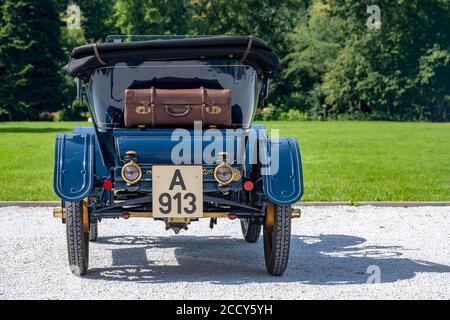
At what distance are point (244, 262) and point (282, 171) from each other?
1353mm

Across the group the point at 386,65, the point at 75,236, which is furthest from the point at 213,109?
the point at 386,65

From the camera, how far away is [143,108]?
8195 mm

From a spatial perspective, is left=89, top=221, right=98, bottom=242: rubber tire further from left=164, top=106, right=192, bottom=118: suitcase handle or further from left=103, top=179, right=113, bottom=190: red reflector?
left=164, top=106, right=192, bottom=118: suitcase handle

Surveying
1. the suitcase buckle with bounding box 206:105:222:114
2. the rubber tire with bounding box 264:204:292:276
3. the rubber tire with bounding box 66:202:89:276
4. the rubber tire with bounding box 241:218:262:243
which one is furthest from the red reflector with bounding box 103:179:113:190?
the rubber tire with bounding box 241:218:262:243

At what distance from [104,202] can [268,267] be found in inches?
63.2

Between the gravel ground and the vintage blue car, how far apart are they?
448 millimetres

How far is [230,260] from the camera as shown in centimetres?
913

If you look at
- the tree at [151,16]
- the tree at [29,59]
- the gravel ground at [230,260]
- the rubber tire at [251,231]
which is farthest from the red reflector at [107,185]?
the tree at [151,16]

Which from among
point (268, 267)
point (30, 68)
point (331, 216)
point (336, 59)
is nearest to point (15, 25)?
point (30, 68)

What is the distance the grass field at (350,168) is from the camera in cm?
1512

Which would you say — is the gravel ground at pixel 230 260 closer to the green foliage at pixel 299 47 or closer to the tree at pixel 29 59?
the tree at pixel 29 59

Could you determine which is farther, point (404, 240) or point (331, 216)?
point (331, 216)

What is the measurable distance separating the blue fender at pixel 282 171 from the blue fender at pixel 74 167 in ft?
4.96

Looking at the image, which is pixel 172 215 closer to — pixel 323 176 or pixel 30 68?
pixel 323 176
